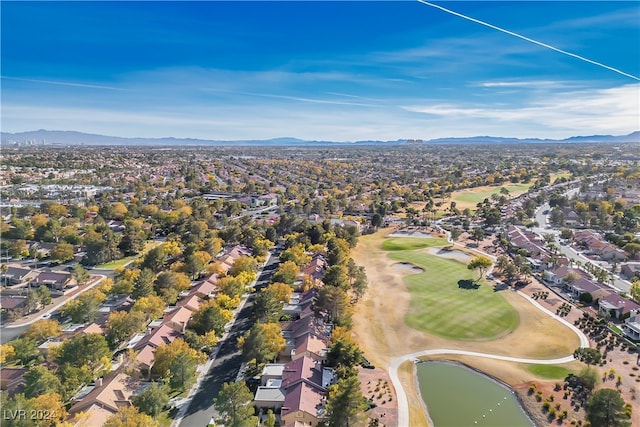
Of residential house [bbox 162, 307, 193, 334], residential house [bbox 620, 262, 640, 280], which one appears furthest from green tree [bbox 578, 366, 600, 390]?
residential house [bbox 162, 307, 193, 334]

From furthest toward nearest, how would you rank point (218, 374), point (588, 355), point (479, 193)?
point (479, 193) < point (588, 355) < point (218, 374)

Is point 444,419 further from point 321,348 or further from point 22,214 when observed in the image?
point 22,214

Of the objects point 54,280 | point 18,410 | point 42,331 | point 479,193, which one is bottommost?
point 54,280

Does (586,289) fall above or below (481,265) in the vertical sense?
below

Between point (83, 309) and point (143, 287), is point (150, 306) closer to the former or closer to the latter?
point (143, 287)

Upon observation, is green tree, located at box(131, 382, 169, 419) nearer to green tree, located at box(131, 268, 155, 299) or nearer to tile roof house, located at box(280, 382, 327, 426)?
tile roof house, located at box(280, 382, 327, 426)

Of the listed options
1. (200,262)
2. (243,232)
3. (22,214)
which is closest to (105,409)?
(200,262)

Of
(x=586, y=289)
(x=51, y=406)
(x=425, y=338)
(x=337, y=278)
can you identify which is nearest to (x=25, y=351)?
(x=51, y=406)
